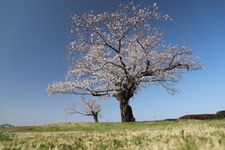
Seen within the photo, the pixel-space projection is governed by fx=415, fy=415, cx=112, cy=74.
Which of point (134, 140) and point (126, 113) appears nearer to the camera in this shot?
point (134, 140)

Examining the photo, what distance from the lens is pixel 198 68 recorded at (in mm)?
45438

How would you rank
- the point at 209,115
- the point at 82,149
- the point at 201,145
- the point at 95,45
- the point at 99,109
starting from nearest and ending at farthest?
the point at 201,145
the point at 82,149
the point at 209,115
the point at 95,45
the point at 99,109

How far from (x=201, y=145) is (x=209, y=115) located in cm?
3920

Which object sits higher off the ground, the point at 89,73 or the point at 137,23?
the point at 137,23

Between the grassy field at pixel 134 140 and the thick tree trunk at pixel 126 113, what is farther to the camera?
the thick tree trunk at pixel 126 113

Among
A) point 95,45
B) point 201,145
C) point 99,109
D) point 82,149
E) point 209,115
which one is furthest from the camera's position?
point 99,109

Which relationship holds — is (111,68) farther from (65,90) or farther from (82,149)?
(82,149)

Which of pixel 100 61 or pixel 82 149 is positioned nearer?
pixel 82 149

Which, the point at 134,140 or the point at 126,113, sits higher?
the point at 126,113

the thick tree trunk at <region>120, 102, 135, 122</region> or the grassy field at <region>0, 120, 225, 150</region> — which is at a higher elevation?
the thick tree trunk at <region>120, 102, 135, 122</region>

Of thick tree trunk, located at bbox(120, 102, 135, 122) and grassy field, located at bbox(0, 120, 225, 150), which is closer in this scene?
grassy field, located at bbox(0, 120, 225, 150)

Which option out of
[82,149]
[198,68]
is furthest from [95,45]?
[82,149]

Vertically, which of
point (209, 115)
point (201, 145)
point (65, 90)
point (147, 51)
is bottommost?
point (201, 145)

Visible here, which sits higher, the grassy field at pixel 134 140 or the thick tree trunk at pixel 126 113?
the thick tree trunk at pixel 126 113
